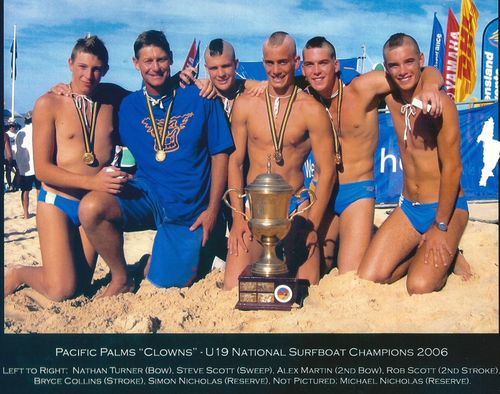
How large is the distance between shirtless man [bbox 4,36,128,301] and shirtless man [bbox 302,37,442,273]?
4.81 feet

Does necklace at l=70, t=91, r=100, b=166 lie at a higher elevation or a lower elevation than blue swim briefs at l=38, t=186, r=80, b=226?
higher

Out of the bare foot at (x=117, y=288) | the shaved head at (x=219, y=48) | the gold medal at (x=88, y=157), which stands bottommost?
the bare foot at (x=117, y=288)

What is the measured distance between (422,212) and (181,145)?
5.65 ft

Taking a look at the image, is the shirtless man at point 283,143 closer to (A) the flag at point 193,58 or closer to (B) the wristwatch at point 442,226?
(A) the flag at point 193,58

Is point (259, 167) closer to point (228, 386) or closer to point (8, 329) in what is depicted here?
point (228, 386)

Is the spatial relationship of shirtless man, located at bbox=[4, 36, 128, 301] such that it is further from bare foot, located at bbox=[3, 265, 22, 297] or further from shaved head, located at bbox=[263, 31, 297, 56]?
shaved head, located at bbox=[263, 31, 297, 56]

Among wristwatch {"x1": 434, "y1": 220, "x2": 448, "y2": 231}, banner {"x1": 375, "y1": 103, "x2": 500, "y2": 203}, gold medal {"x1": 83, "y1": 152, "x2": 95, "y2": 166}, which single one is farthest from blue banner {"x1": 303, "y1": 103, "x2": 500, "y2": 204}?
gold medal {"x1": 83, "y1": 152, "x2": 95, "y2": 166}

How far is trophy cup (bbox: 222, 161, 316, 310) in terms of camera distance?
3.42 meters

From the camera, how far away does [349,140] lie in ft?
13.2

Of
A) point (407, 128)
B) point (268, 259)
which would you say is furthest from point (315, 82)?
point (268, 259)

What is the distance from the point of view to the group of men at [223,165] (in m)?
3.80

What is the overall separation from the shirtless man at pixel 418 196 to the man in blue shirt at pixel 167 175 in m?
1.18

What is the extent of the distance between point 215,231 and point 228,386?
1.25 m

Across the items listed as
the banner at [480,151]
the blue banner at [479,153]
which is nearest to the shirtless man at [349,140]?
the blue banner at [479,153]
